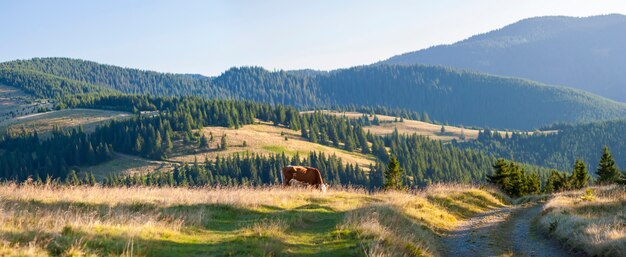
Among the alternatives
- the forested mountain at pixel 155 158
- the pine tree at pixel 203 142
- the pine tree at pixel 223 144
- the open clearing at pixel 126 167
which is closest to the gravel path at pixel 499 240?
the forested mountain at pixel 155 158

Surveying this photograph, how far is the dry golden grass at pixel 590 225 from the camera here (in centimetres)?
1291

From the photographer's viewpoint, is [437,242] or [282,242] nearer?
[282,242]

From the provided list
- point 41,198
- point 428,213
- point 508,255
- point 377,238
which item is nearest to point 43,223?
point 41,198

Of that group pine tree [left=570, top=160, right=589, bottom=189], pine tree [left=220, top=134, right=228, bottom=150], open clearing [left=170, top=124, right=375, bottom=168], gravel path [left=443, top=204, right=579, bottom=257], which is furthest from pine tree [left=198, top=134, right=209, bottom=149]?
gravel path [left=443, top=204, right=579, bottom=257]

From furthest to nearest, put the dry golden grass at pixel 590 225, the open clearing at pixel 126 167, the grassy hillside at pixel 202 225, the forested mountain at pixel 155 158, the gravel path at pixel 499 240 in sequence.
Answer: the open clearing at pixel 126 167, the forested mountain at pixel 155 158, the gravel path at pixel 499 240, the dry golden grass at pixel 590 225, the grassy hillside at pixel 202 225

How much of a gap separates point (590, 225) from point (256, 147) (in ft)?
521

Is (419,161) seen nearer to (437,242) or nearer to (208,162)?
(208,162)

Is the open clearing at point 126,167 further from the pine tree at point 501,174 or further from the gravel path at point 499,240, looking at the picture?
the gravel path at point 499,240

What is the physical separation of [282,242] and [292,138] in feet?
605

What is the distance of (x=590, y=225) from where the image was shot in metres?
15.6

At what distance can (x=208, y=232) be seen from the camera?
12727 mm

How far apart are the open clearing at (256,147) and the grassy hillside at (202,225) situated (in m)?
142

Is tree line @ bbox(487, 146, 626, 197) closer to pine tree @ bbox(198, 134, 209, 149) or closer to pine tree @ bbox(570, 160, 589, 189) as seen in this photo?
pine tree @ bbox(570, 160, 589, 189)

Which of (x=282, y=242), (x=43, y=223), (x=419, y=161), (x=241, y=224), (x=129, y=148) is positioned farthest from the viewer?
(x=419, y=161)
